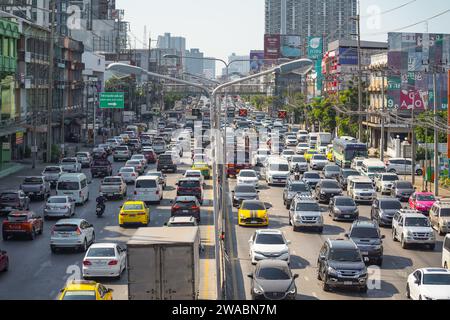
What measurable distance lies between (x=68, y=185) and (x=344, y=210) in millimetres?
16556

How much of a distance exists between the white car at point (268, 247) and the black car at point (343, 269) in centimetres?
294

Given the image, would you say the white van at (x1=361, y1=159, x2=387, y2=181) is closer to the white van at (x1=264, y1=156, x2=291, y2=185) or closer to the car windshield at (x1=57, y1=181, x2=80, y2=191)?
the white van at (x1=264, y1=156, x2=291, y2=185)

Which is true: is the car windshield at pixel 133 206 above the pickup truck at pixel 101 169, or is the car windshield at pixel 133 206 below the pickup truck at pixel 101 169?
below

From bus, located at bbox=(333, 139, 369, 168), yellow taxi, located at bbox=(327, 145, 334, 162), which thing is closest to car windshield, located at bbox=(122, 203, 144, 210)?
bus, located at bbox=(333, 139, 369, 168)

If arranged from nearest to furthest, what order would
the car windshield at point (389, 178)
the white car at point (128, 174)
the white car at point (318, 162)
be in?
the car windshield at point (389, 178) → the white car at point (128, 174) → the white car at point (318, 162)

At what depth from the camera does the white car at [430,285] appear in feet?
80.0

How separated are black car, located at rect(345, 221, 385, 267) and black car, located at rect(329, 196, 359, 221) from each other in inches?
421

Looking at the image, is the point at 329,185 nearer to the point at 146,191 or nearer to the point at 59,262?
the point at 146,191

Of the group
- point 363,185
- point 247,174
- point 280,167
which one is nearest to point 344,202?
point 363,185

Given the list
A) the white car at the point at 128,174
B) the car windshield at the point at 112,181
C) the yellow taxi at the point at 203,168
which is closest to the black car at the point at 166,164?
the yellow taxi at the point at 203,168

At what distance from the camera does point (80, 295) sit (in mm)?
21453

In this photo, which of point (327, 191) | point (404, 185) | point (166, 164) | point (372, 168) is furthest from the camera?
point (166, 164)

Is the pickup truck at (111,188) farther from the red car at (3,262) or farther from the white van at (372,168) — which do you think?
the red car at (3,262)

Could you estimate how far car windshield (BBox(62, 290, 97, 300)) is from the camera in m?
21.3
